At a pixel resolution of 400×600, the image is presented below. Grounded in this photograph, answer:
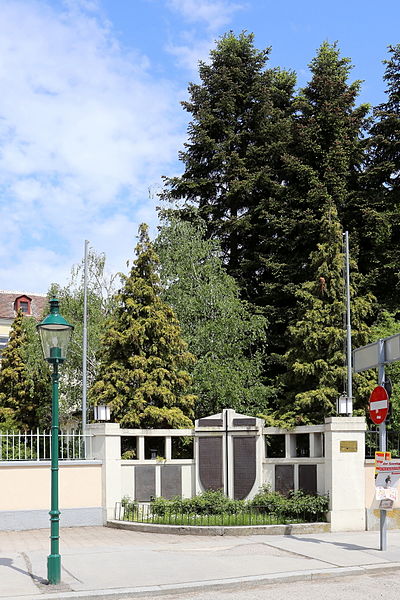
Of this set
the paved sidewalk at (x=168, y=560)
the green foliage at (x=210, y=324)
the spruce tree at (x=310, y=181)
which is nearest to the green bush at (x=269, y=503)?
the paved sidewalk at (x=168, y=560)

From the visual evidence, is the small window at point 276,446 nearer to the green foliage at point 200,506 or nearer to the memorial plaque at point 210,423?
the memorial plaque at point 210,423

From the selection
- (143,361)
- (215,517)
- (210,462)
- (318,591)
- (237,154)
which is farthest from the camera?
(237,154)

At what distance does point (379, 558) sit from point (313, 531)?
10.1 ft

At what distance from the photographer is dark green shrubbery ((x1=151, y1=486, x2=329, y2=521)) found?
16109 mm

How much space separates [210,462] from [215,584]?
26.3ft

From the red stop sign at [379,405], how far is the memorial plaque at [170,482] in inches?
256

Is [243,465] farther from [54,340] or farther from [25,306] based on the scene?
[25,306]

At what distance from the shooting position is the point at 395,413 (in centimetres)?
2670

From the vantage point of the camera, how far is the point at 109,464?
17047mm

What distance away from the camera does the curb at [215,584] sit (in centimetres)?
984

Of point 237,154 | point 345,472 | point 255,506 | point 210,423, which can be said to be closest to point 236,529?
point 255,506

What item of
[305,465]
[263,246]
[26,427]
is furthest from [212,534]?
[263,246]

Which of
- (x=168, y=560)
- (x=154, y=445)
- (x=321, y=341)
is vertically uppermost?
Answer: (x=321, y=341)

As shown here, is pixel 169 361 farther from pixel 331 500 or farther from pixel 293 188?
pixel 293 188
